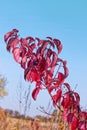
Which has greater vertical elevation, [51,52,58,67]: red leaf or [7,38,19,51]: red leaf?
[7,38,19,51]: red leaf

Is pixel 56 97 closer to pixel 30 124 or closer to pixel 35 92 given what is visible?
pixel 35 92

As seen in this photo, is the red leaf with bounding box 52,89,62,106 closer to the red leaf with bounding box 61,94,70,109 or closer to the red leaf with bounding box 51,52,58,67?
the red leaf with bounding box 61,94,70,109

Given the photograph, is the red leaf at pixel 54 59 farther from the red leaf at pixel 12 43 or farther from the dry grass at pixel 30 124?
the dry grass at pixel 30 124

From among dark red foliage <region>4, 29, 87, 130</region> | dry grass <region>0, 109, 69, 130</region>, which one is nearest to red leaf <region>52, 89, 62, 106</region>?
dark red foliage <region>4, 29, 87, 130</region>

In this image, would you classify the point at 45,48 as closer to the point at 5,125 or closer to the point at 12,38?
the point at 12,38

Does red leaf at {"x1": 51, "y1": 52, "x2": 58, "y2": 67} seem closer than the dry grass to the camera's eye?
Yes

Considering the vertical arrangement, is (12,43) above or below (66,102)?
above

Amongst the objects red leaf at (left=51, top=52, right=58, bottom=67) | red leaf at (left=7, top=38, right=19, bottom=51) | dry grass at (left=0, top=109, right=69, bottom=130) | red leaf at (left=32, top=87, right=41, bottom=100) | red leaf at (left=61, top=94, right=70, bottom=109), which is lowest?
red leaf at (left=61, top=94, right=70, bottom=109)

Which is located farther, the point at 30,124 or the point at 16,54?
the point at 30,124

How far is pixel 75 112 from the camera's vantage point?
2.08 metres

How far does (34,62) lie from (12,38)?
217 mm

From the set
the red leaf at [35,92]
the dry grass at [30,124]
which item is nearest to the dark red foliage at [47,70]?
the red leaf at [35,92]

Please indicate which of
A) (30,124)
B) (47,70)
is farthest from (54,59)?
(30,124)

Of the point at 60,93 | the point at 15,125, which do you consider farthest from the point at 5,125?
the point at 60,93
